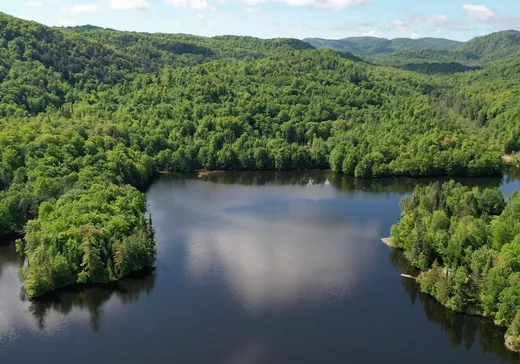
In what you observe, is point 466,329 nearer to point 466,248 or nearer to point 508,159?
point 466,248

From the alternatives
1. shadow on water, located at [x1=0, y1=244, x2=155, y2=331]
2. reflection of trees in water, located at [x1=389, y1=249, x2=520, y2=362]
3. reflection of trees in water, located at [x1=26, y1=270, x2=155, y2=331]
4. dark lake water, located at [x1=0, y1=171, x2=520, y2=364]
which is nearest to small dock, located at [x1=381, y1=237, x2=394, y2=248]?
dark lake water, located at [x1=0, y1=171, x2=520, y2=364]

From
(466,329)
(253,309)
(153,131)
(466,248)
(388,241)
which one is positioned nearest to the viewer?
(466,329)

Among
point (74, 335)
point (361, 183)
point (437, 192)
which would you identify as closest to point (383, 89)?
point (361, 183)

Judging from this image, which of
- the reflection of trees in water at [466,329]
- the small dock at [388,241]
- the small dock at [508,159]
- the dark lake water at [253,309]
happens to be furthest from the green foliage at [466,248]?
the small dock at [508,159]

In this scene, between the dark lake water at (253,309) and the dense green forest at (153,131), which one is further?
the dense green forest at (153,131)

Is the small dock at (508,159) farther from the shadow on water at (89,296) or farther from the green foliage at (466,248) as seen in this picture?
→ the shadow on water at (89,296)

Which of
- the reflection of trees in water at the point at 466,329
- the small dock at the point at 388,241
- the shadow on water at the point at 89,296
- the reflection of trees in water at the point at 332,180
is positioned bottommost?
the reflection of trees in water at the point at 466,329

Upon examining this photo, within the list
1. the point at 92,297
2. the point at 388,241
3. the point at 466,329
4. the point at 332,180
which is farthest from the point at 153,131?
the point at 466,329
